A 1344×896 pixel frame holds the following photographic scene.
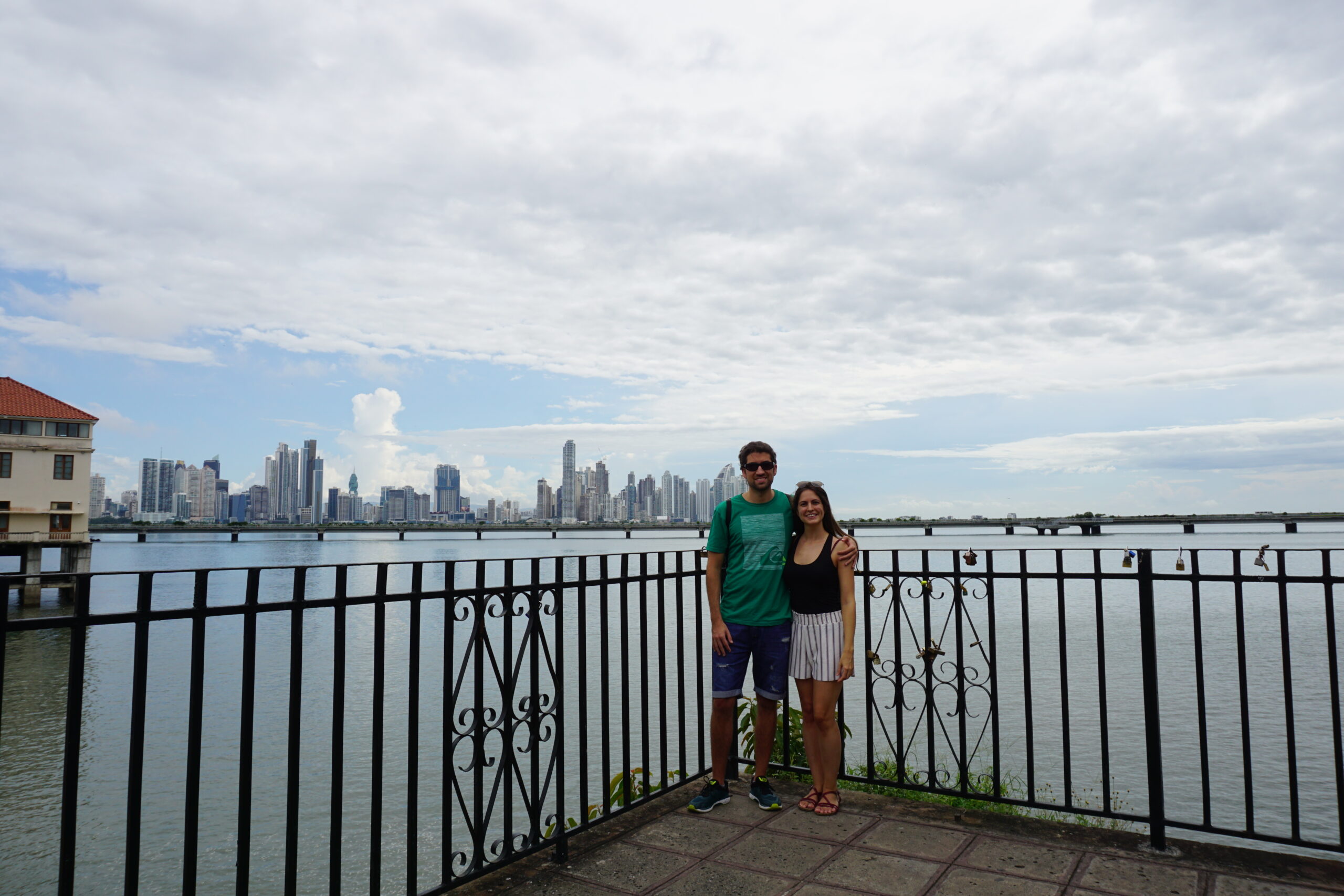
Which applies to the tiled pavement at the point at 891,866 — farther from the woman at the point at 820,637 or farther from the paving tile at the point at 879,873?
the woman at the point at 820,637

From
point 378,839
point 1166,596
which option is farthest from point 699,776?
point 1166,596

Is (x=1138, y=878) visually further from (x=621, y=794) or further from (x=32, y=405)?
(x=32, y=405)

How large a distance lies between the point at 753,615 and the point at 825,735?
81cm

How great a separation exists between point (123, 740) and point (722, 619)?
1889 cm

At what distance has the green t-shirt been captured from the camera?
4.91 meters

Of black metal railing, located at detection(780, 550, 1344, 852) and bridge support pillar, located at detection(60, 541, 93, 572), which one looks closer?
black metal railing, located at detection(780, 550, 1344, 852)

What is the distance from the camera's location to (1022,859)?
4.13 metres

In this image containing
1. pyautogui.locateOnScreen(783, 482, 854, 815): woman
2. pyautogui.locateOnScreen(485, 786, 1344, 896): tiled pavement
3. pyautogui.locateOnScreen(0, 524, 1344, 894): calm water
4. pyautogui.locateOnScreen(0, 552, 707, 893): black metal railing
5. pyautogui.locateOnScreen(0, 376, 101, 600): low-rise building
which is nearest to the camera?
pyautogui.locateOnScreen(0, 552, 707, 893): black metal railing

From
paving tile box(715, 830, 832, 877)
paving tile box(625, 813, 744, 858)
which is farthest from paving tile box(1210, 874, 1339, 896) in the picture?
paving tile box(625, 813, 744, 858)

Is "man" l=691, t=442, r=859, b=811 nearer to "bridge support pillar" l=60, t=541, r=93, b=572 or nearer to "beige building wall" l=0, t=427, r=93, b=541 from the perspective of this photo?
"bridge support pillar" l=60, t=541, r=93, b=572

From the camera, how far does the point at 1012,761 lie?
1305 centimetres

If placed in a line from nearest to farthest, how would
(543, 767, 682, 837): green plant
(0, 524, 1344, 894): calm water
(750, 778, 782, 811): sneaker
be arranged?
(543, 767, 682, 837): green plant, (750, 778, 782, 811): sneaker, (0, 524, 1344, 894): calm water

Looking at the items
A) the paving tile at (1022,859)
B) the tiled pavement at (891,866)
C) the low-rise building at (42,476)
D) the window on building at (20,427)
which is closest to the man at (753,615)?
the tiled pavement at (891,866)

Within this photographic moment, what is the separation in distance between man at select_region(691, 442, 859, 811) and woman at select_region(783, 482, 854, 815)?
0.33ft
